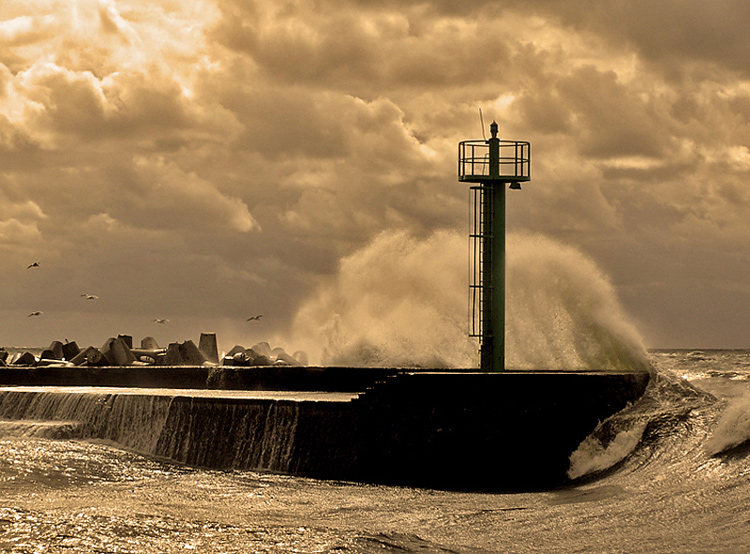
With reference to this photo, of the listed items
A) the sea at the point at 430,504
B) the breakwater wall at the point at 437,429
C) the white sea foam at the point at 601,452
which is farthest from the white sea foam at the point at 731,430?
the breakwater wall at the point at 437,429

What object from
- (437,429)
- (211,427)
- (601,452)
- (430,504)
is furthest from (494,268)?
(430,504)

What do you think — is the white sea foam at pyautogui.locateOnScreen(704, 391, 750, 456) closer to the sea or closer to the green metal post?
the sea

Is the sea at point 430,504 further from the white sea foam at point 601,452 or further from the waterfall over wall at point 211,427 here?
the waterfall over wall at point 211,427

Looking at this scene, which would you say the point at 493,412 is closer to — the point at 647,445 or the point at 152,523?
the point at 647,445

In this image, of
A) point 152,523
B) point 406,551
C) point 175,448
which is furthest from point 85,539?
point 175,448

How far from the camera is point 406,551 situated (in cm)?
883

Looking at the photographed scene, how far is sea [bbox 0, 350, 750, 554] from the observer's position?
900 centimetres

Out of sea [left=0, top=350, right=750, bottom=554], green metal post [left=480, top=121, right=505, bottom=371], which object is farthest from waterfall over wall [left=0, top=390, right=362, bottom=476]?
green metal post [left=480, top=121, right=505, bottom=371]

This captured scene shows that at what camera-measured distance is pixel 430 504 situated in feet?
37.6

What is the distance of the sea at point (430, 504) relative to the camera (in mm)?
9000

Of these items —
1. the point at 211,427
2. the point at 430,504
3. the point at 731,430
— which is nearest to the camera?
the point at 430,504

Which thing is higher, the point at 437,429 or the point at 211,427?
the point at 437,429

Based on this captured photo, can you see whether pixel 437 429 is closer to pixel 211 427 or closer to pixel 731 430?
pixel 731 430

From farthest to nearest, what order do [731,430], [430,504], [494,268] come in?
[494,268], [731,430], [430,504]
